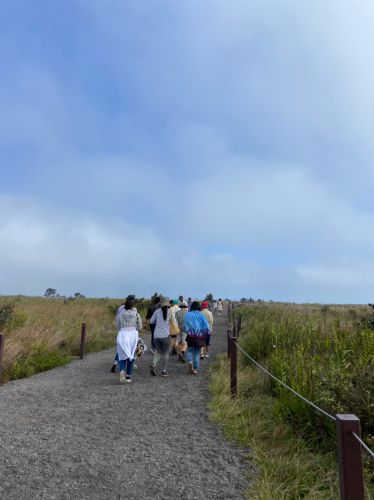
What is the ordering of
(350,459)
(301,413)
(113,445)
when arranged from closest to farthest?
(350,459), (113,445), (301,413)

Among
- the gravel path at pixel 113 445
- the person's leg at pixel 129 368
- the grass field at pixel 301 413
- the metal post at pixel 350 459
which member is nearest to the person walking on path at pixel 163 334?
the person's leg at pixel 129 368

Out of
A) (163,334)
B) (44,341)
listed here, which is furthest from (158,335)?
(44,341)

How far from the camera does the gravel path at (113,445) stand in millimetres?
4219

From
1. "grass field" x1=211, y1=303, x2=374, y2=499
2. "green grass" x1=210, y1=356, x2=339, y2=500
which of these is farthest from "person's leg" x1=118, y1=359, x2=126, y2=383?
"green grass" x1=210, y1=356, x2=339, y2=500

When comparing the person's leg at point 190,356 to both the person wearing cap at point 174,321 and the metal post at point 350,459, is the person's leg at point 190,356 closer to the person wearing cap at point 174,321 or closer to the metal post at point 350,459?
the person wearing cap at point 174,321

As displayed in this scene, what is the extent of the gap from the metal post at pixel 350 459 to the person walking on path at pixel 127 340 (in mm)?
7153

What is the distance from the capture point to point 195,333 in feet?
33.6

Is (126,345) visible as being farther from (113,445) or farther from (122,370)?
(113,445)

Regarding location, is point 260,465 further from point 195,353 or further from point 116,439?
point 195,353

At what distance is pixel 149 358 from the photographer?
44.5 ft

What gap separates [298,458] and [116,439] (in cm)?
234

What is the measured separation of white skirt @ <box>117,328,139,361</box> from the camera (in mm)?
9539

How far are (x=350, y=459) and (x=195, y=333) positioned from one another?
24.8 ft

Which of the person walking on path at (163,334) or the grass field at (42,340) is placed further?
the grass field at (42,340)
